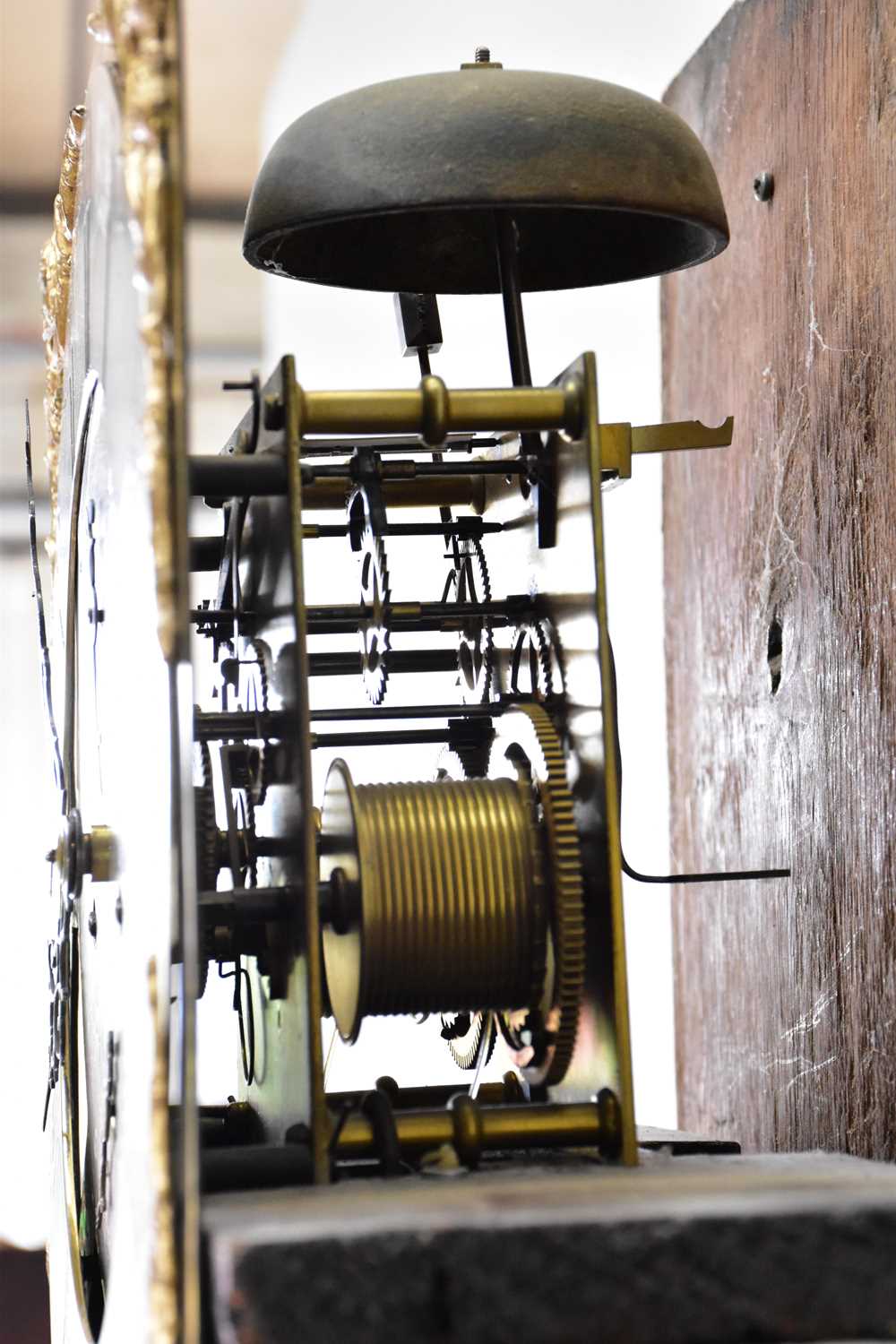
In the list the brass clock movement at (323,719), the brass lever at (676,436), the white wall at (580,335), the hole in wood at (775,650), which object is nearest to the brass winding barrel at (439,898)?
the brass clock movement at (323,719)

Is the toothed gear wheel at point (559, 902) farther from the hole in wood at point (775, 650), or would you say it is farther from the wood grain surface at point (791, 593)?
the hole in wood at point (775, 650)

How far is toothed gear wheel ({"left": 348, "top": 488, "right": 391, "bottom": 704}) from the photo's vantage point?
1.03m

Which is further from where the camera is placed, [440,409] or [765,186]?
[765,186]

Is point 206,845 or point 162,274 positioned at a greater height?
point 162,274

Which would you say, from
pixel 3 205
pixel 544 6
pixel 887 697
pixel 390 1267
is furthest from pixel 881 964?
pixel 3 205

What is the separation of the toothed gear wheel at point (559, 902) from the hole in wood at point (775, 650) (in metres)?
0.48

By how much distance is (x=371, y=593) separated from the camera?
1.09 m

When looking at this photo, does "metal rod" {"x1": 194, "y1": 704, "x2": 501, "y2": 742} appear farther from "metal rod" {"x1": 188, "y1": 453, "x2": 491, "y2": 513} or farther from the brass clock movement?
"metal rod" {"x1": 188, "y1": 453, "x2": 491, "y2": 513}

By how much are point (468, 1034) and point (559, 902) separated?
1.09 feet

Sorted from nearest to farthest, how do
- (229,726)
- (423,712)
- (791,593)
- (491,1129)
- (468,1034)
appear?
1. (491,1129)
2. (229,726)
3. (423,712)
4. (468,1034)
5. (791,593)

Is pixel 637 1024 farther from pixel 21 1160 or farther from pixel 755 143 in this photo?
pixel 755 143

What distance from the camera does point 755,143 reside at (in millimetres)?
1491

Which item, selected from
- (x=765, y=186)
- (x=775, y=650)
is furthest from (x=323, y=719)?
(x=765, y=186)

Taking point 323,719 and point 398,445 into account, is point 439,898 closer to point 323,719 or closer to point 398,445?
point 323,719
